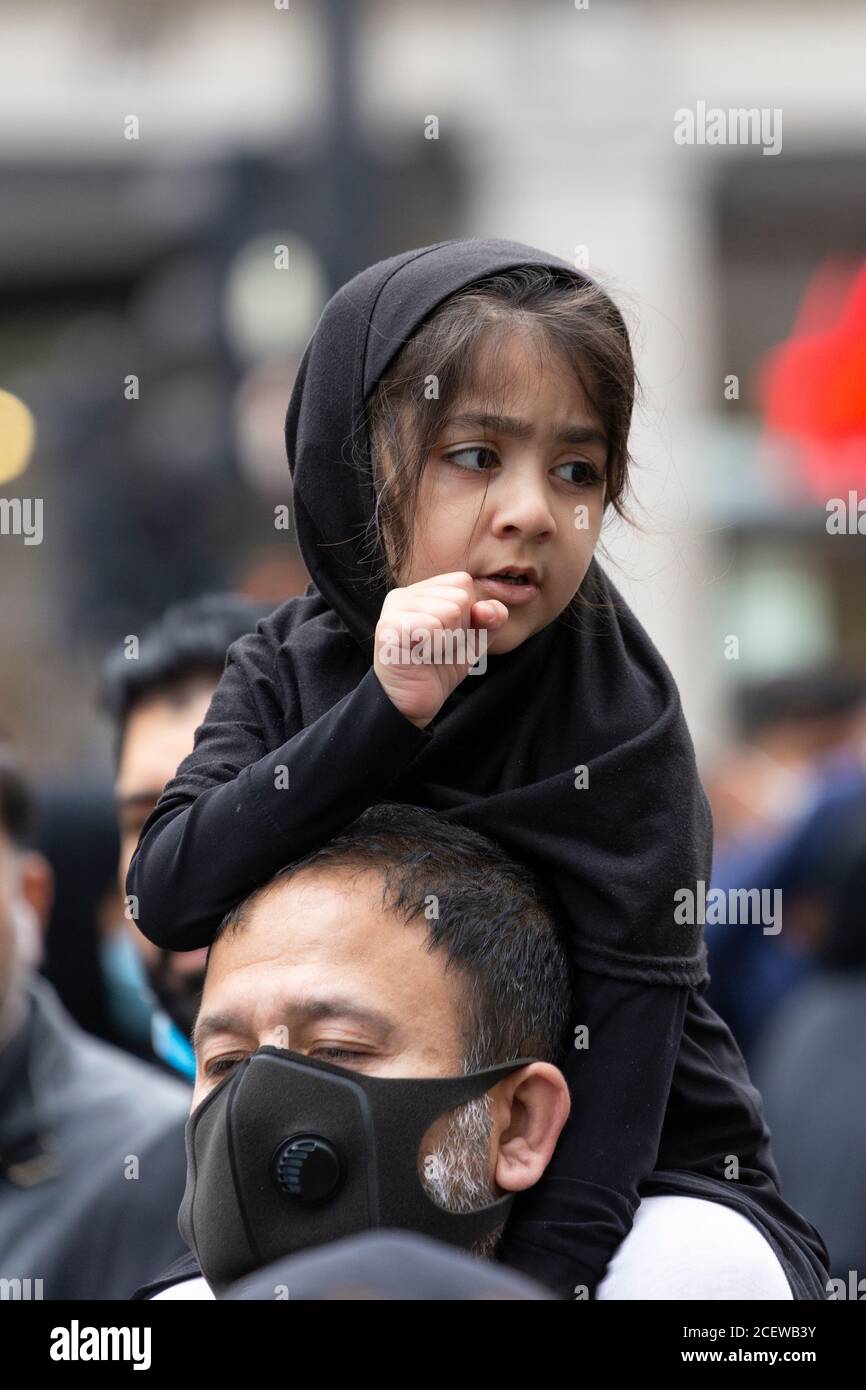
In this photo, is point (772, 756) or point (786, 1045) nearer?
point (786, 1045)

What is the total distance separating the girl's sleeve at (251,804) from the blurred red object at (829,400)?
736 cm

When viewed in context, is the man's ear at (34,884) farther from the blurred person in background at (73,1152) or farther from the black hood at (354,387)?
the black hood at (354,387)

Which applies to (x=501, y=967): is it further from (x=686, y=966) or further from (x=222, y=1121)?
(x=222, y=1121)

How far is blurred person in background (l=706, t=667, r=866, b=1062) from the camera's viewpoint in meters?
5.94

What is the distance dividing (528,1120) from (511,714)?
436 millimetres

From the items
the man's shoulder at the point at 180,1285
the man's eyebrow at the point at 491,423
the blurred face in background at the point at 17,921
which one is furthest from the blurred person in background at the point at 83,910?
the man's eyebrow at the point at 491,423

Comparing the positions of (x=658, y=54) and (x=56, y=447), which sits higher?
(x=658, y=54)

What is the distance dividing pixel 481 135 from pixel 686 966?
14368 mm

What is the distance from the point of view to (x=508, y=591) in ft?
7.13

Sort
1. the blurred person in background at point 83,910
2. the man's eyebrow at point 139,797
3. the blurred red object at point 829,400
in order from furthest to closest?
the blurred red object at point 829,400
the blurred person in background at point 83,910
the man's eyebrow at point 139,797

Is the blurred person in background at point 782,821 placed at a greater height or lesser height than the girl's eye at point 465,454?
lesser

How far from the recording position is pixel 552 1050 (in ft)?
7.39

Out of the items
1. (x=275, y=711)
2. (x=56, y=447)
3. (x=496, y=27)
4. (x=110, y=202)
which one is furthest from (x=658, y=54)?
(x=275, y=711)

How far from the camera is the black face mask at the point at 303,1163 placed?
2064 mm
